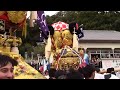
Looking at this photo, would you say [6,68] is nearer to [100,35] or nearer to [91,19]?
[91,19]

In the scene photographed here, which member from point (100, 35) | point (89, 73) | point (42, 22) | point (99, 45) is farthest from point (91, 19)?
point (89, 73)

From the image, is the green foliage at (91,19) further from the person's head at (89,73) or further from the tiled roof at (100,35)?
the person's head at (89,73)

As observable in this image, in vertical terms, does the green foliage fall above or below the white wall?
above

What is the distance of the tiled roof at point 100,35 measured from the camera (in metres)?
6.73

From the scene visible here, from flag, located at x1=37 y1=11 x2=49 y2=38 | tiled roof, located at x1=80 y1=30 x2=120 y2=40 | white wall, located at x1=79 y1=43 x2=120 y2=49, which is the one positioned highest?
flag, located at x1=37 y1=11 x2=49 y2=38

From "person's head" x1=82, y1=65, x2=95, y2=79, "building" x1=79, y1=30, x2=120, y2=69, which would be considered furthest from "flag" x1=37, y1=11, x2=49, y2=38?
"building" x1=79, y1=30, x2=120, y2=69

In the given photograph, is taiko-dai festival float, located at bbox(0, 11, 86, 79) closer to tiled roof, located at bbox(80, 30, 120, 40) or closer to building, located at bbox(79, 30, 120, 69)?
building, located at bbox(79, 30, 120, 69)

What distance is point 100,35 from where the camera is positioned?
22.5 feet

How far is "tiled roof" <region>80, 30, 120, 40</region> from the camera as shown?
6.73 m

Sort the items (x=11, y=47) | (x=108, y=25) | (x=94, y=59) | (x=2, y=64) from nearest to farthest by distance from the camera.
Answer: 1. (x=2, y=64)
2. (x=11, y=47)
3. (x=94, y=59)
4. (x=108, y=25)
